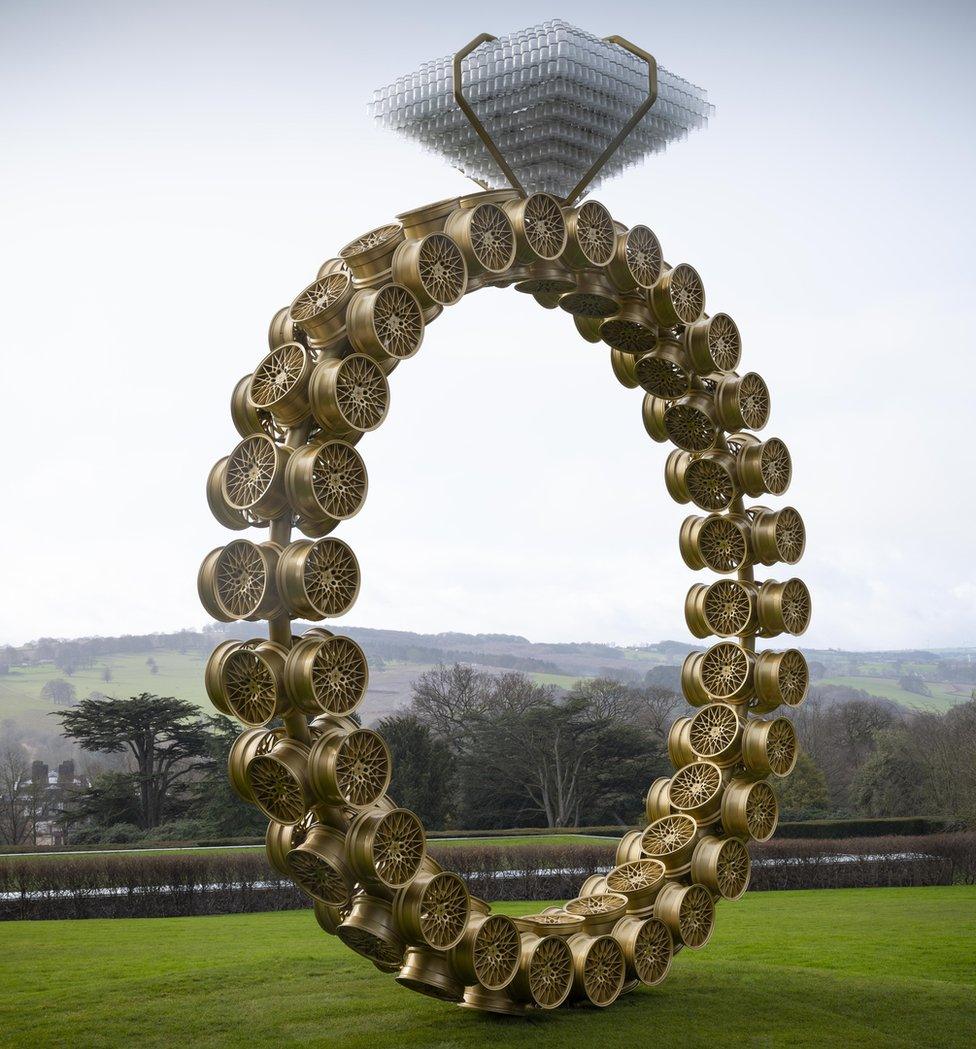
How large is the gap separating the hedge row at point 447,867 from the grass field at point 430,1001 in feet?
11.3

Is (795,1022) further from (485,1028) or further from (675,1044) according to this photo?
(485,1028)

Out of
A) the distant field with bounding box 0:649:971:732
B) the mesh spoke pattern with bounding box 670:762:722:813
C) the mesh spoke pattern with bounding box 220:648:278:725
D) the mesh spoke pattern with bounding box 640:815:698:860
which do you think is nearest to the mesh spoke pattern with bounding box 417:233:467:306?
the mesh spoke pattern with bounding box 220:648:278:725

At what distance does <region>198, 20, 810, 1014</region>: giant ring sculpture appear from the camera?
5.20 m

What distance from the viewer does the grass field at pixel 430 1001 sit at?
5699 mm

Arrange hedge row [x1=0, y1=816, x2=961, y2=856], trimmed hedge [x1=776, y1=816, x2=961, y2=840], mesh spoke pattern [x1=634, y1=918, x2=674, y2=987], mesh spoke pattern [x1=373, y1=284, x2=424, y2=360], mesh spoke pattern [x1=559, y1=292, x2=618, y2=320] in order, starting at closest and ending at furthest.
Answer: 1. mesh spoke pattern [x1=373, y1=284, x2=424, y2=360]
2. mesh spoke pattern [x1=634, y1=918, x2=674, y2=987]
3. mesh spoke pattern [x1=559, y1=292, x2=618, y2=320]
4. hedge row [x1=0, y1=816, x2=961, y2=856]
5. trimmed hedge [x1=776, y1=816, x2=961, y2=840]

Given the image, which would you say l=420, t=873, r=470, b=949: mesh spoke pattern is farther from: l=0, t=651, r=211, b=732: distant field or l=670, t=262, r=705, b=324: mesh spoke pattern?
l=0, t=651, r=211, b=732: distant field

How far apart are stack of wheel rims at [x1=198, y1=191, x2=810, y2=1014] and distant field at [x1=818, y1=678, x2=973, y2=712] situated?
52.7 m

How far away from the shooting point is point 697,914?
6465 mm

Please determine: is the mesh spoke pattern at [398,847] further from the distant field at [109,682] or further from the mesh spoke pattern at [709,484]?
the distant field at [109,682]

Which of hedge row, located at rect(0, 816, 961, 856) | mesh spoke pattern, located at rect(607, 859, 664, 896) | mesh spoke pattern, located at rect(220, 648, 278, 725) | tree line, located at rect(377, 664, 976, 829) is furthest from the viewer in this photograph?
tree line, located at rect(377, 664, 976, 829)

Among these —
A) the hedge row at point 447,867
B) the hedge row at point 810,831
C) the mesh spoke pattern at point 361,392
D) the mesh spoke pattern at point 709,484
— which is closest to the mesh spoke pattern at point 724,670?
the mesh spoke pattern at point 709,484

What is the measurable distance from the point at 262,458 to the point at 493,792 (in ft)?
70.8

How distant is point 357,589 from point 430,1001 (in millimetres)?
2495

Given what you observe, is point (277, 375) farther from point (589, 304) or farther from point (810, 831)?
point (810, 831)
